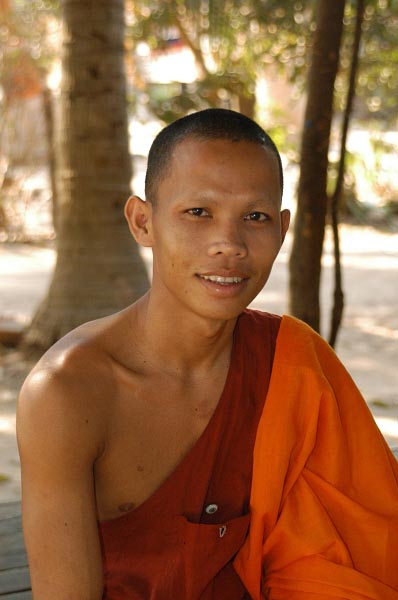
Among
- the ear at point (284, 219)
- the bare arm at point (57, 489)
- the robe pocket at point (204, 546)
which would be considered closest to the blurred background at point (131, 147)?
the ear at point (284, 219)

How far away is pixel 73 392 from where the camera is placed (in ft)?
5.66

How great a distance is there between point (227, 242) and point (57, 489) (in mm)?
601

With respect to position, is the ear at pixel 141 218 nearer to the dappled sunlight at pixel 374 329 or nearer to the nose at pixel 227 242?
the nose at pixel 227 242

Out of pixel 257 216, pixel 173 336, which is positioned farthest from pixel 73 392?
pixel 257 216

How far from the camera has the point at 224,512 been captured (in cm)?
201

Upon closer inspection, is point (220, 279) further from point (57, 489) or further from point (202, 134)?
point (57, 489)

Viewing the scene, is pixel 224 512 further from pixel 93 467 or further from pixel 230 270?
pixel 230 270

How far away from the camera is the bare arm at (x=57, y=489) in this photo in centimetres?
166

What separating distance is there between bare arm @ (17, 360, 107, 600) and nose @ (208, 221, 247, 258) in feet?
1.38

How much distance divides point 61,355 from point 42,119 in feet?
33.2

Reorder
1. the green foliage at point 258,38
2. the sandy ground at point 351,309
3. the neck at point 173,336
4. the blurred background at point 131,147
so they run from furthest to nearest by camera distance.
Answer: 1. the green foliage at point 258,38
2. the sandy ground at point 351,309
3. the blurred background at point 131,147
4. the neck at point 173,336

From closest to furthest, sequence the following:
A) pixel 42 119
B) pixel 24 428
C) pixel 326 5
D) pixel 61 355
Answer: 1. pixel 24 428
2. pixel 61 355
3. pixel 326 5
4. pixel 42 119

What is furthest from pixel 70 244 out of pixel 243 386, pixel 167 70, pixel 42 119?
pixel 167 70

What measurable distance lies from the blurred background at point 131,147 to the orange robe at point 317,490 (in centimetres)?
153
